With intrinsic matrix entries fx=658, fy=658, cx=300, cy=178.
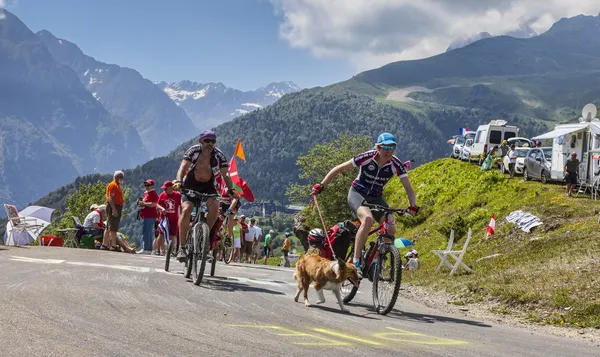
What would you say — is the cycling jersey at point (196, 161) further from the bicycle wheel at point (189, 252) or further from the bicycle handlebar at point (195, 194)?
the bicycle wheel at point (189, 252)

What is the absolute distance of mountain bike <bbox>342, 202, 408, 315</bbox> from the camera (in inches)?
345

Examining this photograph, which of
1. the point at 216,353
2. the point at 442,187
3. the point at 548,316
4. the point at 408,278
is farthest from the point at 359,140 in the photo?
the point at 216,353

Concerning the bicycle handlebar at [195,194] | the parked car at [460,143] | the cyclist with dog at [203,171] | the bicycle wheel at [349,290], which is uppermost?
the parked car at [460,143]

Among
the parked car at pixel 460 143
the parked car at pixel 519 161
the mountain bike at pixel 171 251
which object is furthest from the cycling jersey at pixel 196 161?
the parked car at pixel 460 143

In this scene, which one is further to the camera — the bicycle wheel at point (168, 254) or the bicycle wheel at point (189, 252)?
the bicycle wheel at point (168, 254)

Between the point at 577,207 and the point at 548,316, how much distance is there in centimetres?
1245

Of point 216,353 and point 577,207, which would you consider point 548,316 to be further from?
point 577,207

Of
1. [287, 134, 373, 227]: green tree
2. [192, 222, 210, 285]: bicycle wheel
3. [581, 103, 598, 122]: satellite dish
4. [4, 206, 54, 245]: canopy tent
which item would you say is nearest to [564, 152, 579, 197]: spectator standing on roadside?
[581, 103, 598, 122]: satellite dish

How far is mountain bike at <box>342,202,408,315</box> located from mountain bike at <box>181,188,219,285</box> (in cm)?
240

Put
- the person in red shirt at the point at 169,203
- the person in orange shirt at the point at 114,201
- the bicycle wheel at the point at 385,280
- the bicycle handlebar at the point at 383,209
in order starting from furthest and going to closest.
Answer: the person in orange shirt at the point at 114,201 → the person in red shirt at the point at 169,203 → the bicycle handlebar at the point at 383,209 → the bicycle wheel at the point at 385,280

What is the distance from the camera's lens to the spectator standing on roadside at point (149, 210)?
759 inches

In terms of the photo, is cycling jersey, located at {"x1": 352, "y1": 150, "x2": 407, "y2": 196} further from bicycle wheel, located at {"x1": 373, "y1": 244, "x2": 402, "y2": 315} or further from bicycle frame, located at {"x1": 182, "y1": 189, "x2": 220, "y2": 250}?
bicycle frame, located at {"x1": 182, "y1": 189, "x2": 220, "y2": 250}

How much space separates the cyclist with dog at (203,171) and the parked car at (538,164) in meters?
23.0

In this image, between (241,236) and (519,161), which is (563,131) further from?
(241,236)
